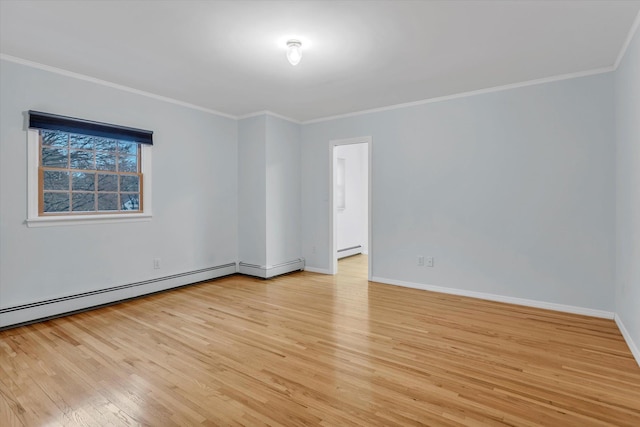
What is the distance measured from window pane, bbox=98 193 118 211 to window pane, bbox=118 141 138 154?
566 mm

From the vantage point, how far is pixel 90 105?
378 centimetres

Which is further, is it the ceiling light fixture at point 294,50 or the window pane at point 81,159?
the window pane at point 81,159

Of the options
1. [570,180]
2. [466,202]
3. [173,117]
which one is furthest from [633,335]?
[173,117]

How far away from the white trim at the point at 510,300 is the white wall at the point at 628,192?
0.81 feet

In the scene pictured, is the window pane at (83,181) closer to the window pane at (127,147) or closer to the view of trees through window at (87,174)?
the view of trees through window at (87,174)

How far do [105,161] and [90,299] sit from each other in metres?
1.62

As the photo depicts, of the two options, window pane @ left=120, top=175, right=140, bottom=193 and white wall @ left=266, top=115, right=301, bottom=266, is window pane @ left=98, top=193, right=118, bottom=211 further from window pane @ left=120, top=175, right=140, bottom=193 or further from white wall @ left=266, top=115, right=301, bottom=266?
white wall @ left=266, top=115, right=301, bottom=266

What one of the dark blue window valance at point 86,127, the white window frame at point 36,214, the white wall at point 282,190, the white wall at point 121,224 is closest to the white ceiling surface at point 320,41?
the white wall at point 121,224

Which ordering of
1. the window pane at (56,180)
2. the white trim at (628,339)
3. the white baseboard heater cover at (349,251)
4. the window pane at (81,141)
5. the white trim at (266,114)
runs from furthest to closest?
1. the white baseboard heater cover at (349,251)
2. the white trim at (266,114)
3. the window pane at (81,141)
4. the window pane at (56,180)
5. the white trim at (628,339)

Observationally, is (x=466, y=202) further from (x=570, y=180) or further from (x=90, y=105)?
(x=90, y=105)

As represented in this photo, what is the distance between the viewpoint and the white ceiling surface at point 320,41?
2400 mm

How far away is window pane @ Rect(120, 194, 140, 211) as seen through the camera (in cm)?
418

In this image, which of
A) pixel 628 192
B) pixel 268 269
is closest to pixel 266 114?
pixel 268 269

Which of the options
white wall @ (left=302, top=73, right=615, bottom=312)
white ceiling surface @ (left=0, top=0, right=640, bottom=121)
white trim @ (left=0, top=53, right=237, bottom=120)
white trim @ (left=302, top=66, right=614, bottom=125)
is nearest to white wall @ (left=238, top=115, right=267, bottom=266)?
white trim @ (left=0, top=53, right=237, bottom=120)
